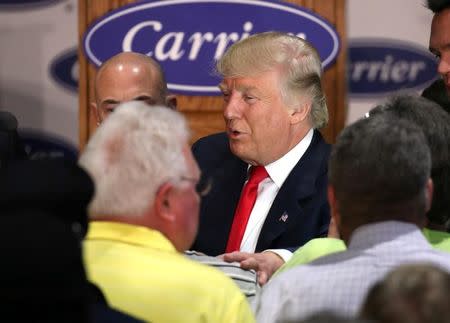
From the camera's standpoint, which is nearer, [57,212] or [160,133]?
[57,212]

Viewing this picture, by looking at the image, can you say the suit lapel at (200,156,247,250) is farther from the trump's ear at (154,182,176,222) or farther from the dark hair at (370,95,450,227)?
the trump's ear at (154,182,176,222)

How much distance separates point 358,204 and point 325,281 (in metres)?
0.16

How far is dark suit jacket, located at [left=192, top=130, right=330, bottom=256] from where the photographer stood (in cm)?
338

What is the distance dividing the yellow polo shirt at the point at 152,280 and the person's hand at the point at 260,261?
0.55 m

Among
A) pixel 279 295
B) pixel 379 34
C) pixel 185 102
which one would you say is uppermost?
pixel 279 295

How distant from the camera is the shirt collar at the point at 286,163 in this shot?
11.6 ft

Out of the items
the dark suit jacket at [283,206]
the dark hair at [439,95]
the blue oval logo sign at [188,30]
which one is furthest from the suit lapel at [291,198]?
the blue oval logo sign at [188,30]

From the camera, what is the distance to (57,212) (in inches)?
63.1

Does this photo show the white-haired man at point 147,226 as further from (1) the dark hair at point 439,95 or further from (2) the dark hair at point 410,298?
(1) the dark hair at point 439,95

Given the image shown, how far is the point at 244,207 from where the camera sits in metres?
3.50

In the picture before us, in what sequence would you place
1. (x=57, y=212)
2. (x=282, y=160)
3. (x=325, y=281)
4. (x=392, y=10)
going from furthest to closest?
1. (x=392, y=10)
2. (x=282, y=160)
3. (x=325, y=281)
4. (x=57, y=212)

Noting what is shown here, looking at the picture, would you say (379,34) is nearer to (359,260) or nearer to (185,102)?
(185,102)

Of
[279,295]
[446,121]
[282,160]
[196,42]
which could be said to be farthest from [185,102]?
[279,295]

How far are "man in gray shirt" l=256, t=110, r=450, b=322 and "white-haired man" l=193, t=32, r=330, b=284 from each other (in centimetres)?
125
